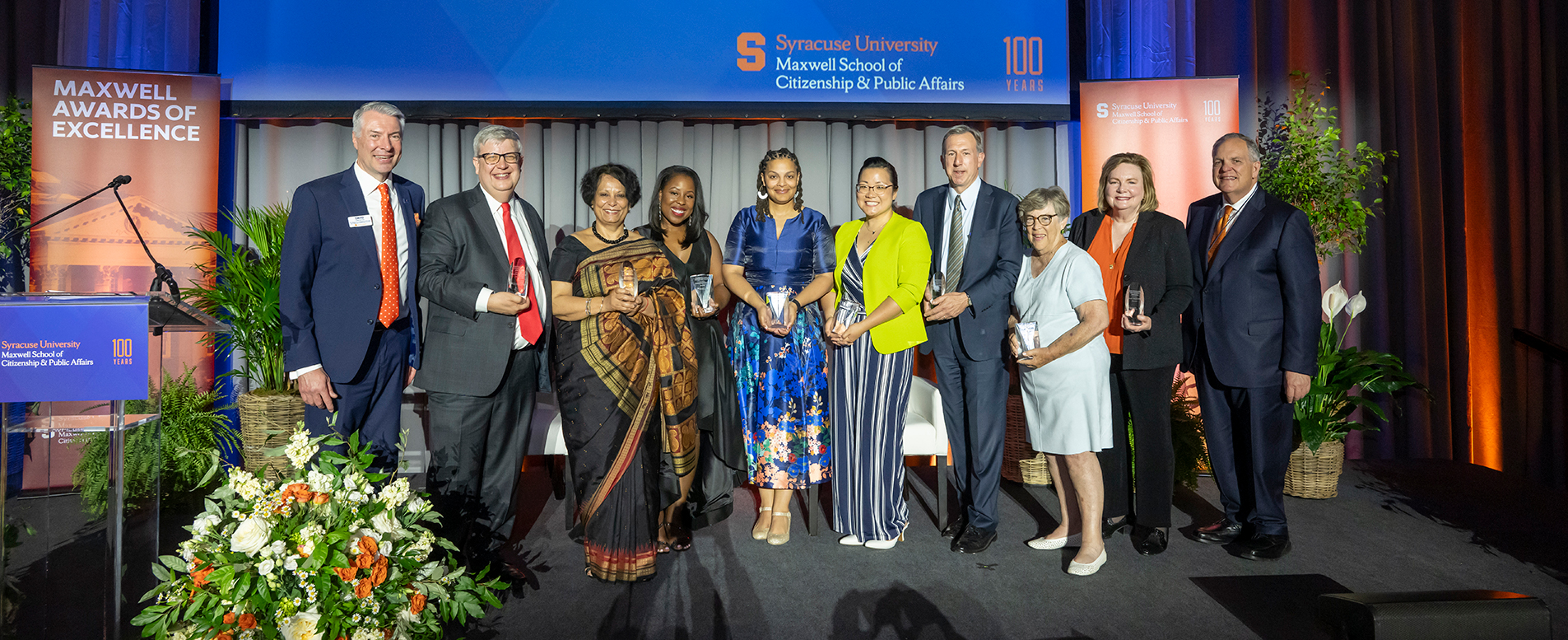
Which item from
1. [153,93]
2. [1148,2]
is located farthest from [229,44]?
[1148,2]

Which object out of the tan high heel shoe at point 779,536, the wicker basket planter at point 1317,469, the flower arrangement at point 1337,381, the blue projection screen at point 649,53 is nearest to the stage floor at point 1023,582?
the tan high heel shoe at point 779,536

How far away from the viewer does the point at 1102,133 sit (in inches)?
175

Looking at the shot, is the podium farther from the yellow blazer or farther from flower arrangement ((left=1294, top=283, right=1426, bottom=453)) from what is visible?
flower arrangement ((left=1294, top=283, right=1426, bottom=453))

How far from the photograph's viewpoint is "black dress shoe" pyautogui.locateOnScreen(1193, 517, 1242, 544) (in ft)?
10.3

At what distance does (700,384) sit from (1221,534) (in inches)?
84.5

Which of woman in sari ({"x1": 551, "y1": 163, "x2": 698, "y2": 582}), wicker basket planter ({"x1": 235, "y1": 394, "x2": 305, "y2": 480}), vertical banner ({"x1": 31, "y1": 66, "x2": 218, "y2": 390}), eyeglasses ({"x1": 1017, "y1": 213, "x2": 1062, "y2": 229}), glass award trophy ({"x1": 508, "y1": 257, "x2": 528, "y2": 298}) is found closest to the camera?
glass award trophy ({"x1": 508, "y1": 257, "x2": 528, "y2": 298})

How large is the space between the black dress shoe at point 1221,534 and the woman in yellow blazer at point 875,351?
122cm

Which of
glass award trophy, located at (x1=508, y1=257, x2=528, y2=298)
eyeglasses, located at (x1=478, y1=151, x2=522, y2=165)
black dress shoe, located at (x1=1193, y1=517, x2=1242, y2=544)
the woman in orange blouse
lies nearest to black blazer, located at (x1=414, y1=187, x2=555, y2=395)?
eyeglasses, located at (x1=478, y1=151, x2=522, y2=165)

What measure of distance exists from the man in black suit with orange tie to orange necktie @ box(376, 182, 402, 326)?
0.28 ft

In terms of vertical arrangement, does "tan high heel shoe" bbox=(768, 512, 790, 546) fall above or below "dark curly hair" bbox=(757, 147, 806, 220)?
below

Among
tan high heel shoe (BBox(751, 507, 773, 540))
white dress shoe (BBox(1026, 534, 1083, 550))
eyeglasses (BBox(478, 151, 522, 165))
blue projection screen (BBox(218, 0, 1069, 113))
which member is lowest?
white dress shoe (BBox(1026, 534, 1083, 550))

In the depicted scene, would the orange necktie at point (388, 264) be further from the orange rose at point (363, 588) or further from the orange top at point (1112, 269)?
the orange top at point (1112, 269)

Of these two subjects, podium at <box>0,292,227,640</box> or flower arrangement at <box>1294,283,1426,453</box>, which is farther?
flower arrangement at <box>1294,283,1426,453</box>

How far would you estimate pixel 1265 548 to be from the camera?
117 inches
